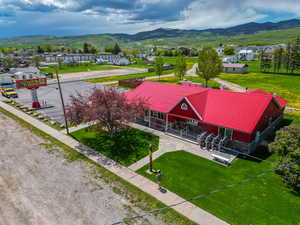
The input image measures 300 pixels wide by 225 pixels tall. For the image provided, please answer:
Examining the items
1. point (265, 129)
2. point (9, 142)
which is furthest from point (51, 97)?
point (265, 129)

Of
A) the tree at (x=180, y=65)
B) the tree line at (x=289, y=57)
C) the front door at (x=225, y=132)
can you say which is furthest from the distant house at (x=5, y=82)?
the tree line at (x=289, y=57)

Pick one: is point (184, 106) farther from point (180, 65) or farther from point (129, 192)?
point (180, 65)

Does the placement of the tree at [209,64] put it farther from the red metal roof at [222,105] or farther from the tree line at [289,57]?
the tree line at [289,57]

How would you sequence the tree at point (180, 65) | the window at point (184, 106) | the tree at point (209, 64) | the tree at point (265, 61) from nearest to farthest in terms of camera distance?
1. the window at point (184, 106)
2. the tree at point (209, 64)
3. the tree at point (180, 65)
4. the tree at point (265, 61)

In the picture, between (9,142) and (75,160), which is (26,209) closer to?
(75,160)

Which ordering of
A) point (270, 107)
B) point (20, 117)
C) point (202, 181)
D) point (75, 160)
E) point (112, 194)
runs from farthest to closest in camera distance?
1. point (20, 117)
2. point (270, 107)
3. point (75, 160)
4. point (202, 181)
5. point (112, 194)

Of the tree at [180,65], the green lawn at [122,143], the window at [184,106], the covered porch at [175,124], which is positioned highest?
the tree at [180,65]

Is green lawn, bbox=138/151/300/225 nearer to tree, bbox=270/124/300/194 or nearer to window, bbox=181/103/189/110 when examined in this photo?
tree, bbox=270/124/300/194
